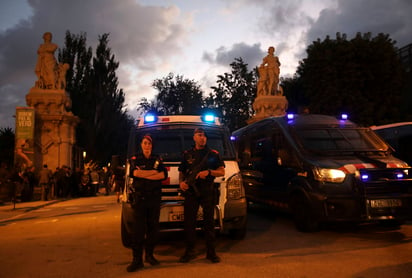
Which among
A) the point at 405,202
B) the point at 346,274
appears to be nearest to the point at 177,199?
the point at 346,274

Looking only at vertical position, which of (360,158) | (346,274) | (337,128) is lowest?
(346,274)

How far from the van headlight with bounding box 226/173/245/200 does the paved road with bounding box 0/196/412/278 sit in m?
0.84

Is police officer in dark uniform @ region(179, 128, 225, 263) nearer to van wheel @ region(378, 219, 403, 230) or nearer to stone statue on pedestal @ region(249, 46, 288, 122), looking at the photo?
van wheel @ region(378, 219, 403, 230)

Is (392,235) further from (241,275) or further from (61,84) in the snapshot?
(61,84)

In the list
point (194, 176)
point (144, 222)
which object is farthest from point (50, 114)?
point (194, 176)

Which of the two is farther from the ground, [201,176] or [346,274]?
[201,176]

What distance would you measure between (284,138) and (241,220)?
2.56m

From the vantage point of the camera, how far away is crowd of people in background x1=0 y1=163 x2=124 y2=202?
14.7 metres

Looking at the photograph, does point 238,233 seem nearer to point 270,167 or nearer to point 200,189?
point 200,189

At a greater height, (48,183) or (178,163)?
(178,163)

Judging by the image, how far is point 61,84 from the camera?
21359 mm

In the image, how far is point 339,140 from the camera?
26.0 feet

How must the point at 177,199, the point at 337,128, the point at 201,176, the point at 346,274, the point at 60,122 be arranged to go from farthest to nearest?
the point at 60,122
the point at 337,128
the point at 177,199
the point at 201,176
the point at 346,274

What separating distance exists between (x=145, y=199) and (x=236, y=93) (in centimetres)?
3625
